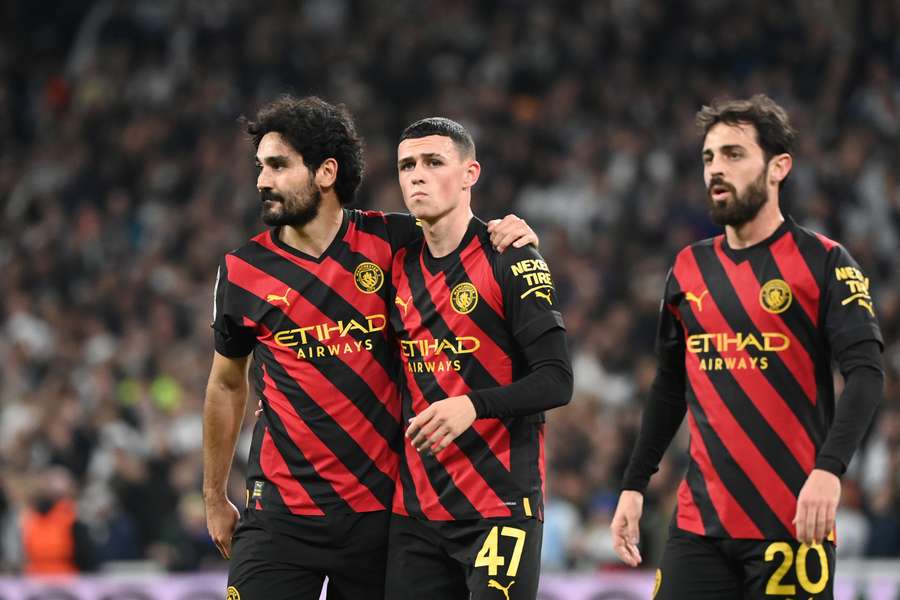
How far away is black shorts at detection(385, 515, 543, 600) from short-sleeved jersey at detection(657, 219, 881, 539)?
0.59 meters

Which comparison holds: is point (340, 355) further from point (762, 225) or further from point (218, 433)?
point (762, 225)

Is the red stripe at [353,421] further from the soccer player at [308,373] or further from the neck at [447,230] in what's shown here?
the neck at [447,230]

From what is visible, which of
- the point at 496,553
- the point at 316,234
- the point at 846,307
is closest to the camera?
the point at 846,307

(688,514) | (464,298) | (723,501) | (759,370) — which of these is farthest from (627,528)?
(464,298)

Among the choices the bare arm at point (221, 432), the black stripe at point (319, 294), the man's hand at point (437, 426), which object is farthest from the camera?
the bare arm at point (221, 432)

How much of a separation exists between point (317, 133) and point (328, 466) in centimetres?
131

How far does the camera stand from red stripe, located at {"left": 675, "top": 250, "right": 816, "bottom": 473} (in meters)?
5.03

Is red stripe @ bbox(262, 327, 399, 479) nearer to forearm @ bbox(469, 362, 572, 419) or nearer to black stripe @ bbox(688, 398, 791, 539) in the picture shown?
forearm @ bbox(469, 362, 572, 419)

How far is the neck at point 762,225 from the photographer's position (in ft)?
17.2

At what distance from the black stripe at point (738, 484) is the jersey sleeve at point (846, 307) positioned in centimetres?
54

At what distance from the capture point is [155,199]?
16016mm

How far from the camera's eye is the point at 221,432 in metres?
5.85

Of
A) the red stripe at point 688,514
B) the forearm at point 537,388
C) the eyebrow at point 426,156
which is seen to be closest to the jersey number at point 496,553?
the forearm at point 537,388

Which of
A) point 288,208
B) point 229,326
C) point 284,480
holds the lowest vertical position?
point 284,480
